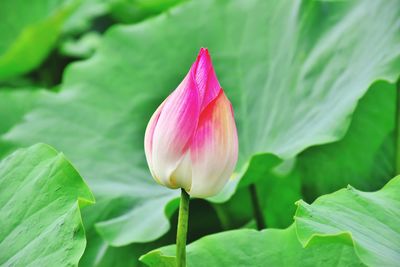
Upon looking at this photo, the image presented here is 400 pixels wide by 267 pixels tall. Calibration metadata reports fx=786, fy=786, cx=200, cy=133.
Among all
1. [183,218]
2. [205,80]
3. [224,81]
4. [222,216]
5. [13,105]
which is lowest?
[222,216]

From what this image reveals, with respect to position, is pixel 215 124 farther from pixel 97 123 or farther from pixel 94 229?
pixel 97 123

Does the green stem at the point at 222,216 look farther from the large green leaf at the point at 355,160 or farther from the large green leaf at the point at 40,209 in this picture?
the large green leaf at the point at 40,209

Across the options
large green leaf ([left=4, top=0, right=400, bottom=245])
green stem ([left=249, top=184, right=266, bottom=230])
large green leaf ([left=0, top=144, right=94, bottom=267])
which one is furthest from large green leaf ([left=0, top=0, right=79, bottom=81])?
large green leaf ([left=0, top=144, right=94, bottom=267])

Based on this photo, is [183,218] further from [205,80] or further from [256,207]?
[256,207]

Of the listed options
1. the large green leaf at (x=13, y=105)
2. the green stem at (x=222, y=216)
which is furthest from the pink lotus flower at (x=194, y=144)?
the large green leaf at (x=13, y=105)

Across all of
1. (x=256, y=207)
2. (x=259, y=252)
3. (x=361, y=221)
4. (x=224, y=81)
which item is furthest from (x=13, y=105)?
(x=361, y=221)

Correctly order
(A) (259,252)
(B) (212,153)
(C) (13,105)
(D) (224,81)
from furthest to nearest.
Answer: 1. (C) (13,105)
2. (D) (224,81)
3. (A) (259,252)
4. (B) (212,153)

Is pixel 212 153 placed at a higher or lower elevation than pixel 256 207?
higher
